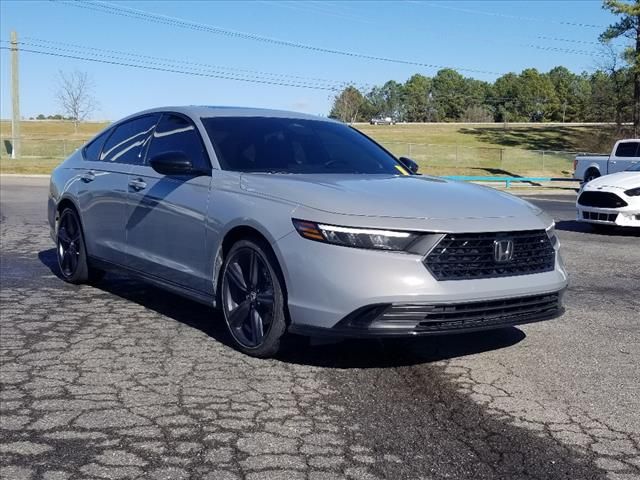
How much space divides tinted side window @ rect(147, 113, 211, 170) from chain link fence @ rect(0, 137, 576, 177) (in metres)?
33.8

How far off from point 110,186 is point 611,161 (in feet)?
70.6

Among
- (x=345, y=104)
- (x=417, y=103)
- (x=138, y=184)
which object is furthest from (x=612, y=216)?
(x=417, y=103)

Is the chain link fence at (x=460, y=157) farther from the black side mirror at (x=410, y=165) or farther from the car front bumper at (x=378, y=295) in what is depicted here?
the car front bumper at (x=378, y=295)

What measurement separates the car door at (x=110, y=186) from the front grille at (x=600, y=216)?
8084 millimetres

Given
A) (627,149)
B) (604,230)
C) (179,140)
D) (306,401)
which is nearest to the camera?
(306,401)

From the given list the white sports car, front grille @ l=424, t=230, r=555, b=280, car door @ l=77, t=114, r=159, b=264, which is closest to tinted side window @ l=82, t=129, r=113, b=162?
car door @ l=77, t=114, r=159, b=264

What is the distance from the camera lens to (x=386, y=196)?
4.78 meters

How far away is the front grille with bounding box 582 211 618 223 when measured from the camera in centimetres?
1214

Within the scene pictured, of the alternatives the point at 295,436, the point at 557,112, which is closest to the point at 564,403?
the point at 295,436

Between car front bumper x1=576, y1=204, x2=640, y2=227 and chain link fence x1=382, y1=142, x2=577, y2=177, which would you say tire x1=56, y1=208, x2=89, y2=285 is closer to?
car front bumper x1=576, y1=204, x2=640, y2=227

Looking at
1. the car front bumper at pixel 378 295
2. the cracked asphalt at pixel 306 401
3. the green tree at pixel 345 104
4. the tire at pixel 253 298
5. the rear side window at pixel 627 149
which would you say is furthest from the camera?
the green tree at pixel 345 104

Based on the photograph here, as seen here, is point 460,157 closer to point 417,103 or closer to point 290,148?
point 290,148

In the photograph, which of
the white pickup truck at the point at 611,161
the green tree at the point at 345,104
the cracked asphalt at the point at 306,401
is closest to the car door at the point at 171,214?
the cracked asphalt at the point at 306,401

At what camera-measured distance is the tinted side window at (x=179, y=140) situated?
5765 millimetres
